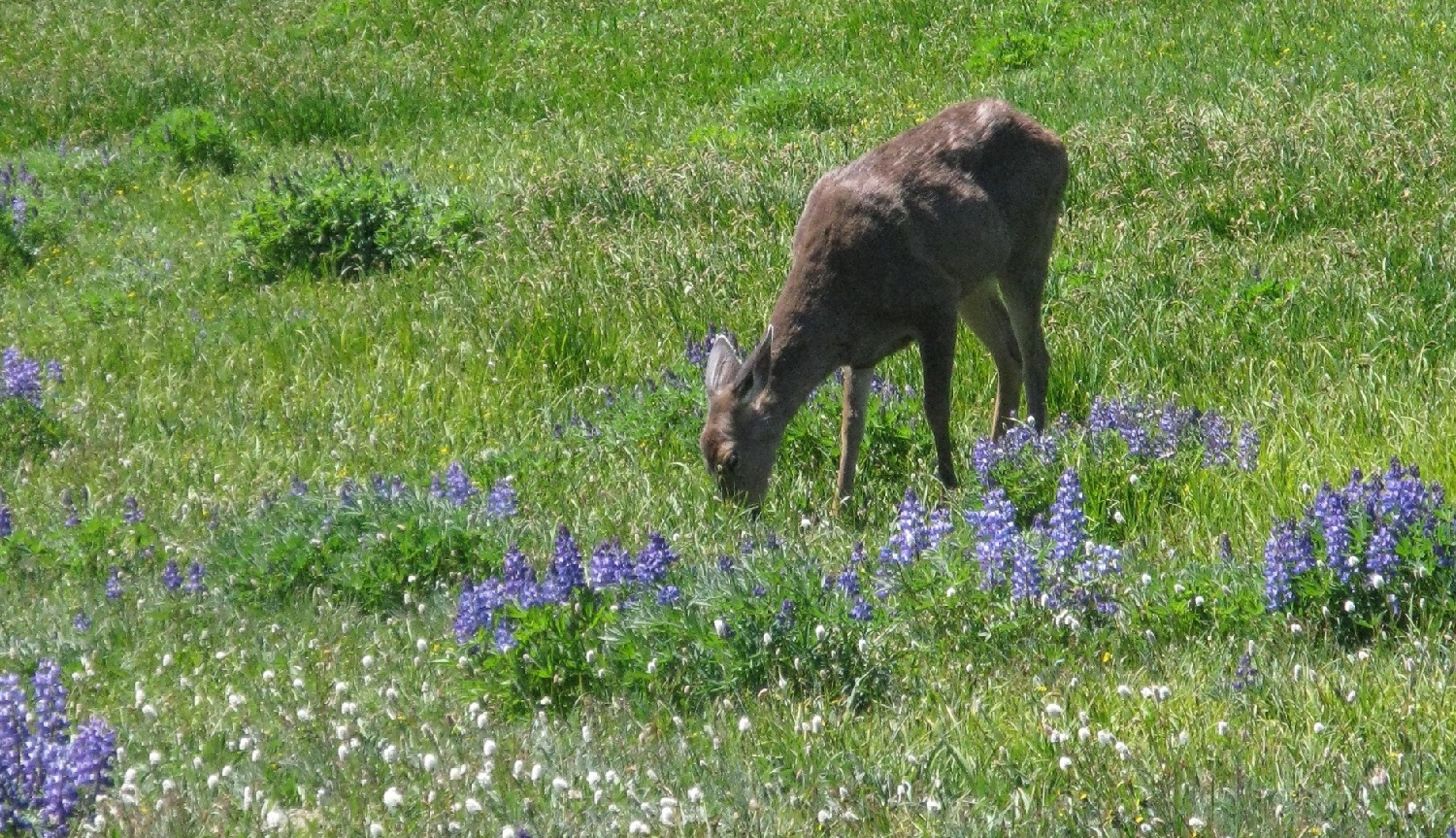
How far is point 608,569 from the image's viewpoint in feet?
17.9

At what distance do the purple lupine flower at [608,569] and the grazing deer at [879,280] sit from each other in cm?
171

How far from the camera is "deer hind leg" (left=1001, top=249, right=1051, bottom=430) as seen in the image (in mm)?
7727

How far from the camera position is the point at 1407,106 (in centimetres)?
1073

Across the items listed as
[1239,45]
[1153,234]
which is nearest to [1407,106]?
[1153,234]

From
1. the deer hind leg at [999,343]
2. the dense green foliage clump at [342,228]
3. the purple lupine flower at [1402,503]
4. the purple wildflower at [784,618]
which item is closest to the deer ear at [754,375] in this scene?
the deer hind leg at [999,343]

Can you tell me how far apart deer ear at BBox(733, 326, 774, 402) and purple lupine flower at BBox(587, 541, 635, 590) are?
1.78 m

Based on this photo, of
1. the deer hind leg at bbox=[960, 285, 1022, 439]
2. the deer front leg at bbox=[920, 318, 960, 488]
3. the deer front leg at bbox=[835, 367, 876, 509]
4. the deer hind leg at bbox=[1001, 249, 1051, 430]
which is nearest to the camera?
the deer front leg at bbox=[920, 318, 960, 488]

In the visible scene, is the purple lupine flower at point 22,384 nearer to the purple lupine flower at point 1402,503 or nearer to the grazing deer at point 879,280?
the grazing deer at point 879,280

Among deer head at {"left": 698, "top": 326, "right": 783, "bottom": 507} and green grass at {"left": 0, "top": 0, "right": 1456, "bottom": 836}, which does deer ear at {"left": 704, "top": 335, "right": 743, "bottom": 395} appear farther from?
green grass at {"left": 0, "top": 0, "right": 1456, "bottom": 836}

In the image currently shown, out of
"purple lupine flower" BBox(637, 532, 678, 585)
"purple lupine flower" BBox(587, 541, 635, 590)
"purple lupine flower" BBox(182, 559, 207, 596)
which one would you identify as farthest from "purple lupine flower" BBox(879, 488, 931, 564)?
"purple lupine flower" BBox(182, 559, 207, 596)

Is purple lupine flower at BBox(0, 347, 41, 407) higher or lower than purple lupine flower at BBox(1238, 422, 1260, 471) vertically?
lower

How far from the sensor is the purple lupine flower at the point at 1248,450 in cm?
660

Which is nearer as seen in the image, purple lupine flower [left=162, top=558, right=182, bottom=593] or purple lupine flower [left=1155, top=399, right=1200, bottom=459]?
purple lupine flower [left=162, top=558, right=182, bottom=593]

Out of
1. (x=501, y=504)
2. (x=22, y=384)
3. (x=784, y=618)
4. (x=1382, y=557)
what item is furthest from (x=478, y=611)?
(x=22, y=384)
